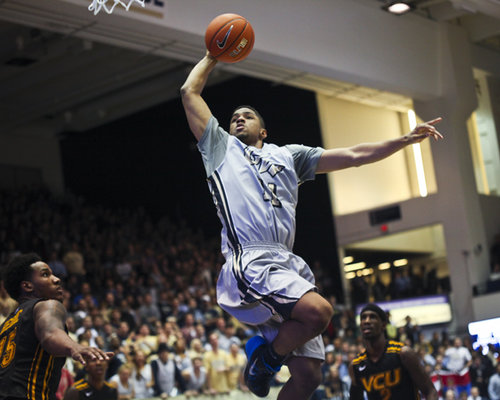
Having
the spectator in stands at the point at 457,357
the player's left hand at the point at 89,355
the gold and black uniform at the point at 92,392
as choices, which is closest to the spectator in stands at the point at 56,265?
the spectator in stands at the point at 457,357

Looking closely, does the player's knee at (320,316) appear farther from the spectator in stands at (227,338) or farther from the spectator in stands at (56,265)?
the spectator in stands at (56,265)

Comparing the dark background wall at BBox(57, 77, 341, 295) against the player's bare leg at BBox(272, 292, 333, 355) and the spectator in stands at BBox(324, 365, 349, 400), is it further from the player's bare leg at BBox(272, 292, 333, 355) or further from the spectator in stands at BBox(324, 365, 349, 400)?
the player's bare leg at BBox(272, 292, 333, 355)

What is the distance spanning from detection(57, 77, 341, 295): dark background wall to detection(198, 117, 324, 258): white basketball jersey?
18.4m

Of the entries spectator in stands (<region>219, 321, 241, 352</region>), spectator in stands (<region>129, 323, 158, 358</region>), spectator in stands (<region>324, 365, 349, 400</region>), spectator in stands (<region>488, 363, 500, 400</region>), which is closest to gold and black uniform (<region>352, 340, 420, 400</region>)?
spectator in stands (<region>129, 323, 158, 358</region>)

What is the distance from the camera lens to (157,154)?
1040 inches

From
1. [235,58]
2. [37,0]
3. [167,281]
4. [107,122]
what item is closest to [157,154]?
[107,122]

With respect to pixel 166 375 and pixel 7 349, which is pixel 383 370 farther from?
pixel 166 375

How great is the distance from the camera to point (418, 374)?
6.20 m

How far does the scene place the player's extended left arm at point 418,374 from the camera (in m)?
6.06

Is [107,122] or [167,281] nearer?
[167,281]

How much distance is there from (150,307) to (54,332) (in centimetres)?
1217

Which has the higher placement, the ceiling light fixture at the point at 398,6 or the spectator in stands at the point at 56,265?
the ceiling light fixture at the point at 398,6

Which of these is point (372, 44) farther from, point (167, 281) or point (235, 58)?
point (235, 58)

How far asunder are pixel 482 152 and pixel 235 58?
18.4 meters
